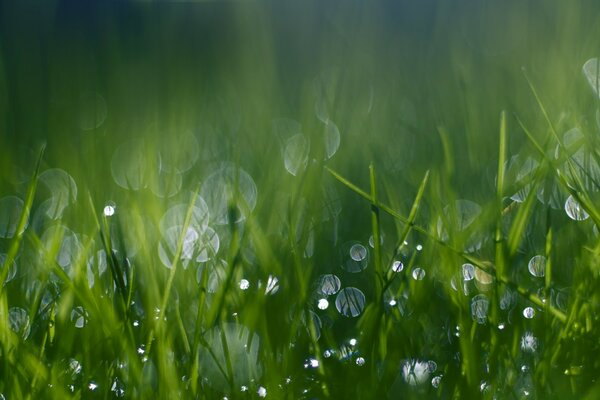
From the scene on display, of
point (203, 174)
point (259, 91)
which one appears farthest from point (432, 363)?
point (259, 91)

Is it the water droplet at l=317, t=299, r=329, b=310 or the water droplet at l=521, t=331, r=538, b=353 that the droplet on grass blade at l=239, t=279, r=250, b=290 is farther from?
the water droplet at l=521, t=331, r=538, b=353

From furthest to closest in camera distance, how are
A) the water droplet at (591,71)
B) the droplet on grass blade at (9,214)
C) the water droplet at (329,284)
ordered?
the water droplet at (591,71), the droplet on grass blade at (9,214), the water droplet at (329,284)

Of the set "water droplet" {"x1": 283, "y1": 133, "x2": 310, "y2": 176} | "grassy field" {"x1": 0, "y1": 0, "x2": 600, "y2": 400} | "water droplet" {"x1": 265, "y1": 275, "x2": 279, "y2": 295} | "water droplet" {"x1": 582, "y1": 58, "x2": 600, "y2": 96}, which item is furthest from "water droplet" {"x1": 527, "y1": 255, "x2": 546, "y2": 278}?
"water droplet" {"x1": 582, "y1": 58, "x2": 600, "y2": 96}

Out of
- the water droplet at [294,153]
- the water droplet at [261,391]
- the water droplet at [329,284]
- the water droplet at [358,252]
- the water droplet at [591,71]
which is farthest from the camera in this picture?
the water droplet at [591,71]

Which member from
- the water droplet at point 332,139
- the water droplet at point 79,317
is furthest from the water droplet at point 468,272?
the water droplet at point 332,139

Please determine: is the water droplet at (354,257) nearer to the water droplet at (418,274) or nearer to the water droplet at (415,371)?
the water droplet at (418,274)

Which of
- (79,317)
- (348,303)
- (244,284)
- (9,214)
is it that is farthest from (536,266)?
Answer: (9,214)
